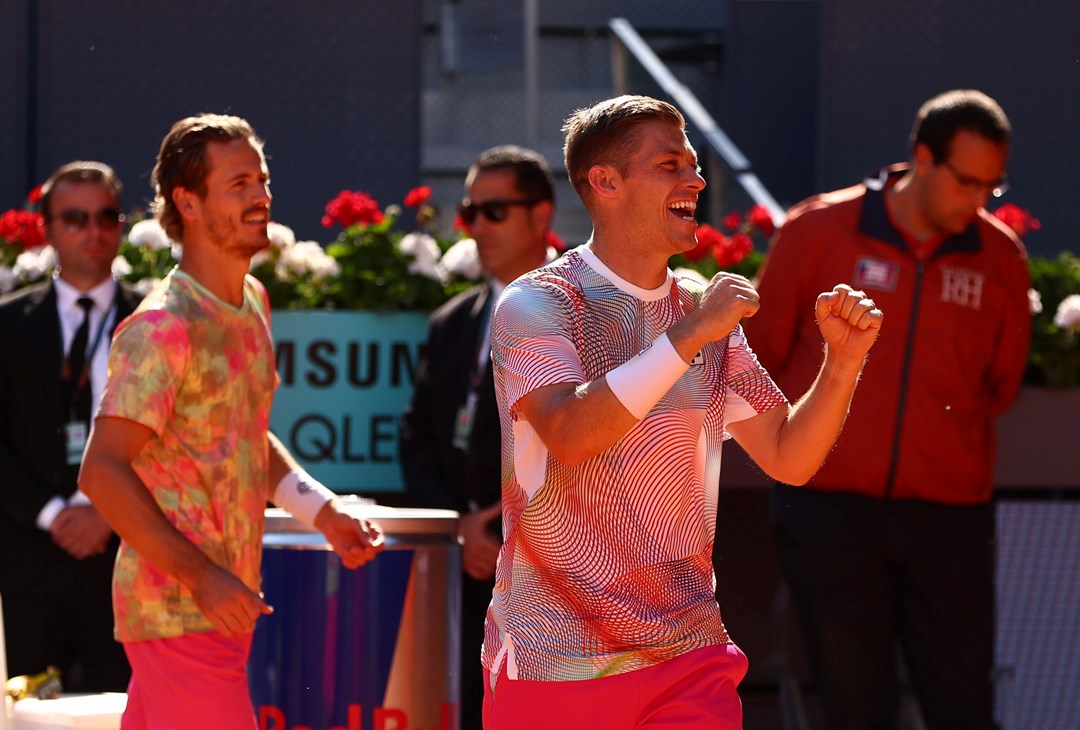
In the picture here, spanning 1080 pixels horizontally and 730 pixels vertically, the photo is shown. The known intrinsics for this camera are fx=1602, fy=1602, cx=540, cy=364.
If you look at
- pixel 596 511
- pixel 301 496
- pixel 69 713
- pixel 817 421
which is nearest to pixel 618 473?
pixel 596 511

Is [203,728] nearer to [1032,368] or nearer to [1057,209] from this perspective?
[1032,368]

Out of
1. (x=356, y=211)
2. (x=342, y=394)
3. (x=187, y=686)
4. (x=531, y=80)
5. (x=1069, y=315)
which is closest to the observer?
(x=187, y=686)

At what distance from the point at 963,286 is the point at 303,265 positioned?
2408mm

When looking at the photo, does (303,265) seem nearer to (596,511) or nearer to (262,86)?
(262,86)

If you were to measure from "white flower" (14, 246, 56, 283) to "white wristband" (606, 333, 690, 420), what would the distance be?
396 cm

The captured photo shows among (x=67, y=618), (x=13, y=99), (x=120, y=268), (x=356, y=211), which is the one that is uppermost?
(x=13, y=99)

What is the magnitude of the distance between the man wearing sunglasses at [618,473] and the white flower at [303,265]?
10.2 feet

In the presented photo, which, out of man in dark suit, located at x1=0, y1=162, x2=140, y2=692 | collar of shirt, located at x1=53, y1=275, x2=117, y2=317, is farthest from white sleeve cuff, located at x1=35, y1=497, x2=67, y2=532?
collar of shirt, located at x1=53, y1=275, x2=117, y2=317

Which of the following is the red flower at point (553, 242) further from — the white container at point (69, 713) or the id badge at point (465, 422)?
the white container at point (69, 713)

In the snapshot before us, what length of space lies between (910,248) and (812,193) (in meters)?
6.06

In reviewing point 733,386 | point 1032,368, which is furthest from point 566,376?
point 1032,368

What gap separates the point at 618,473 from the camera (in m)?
2.82

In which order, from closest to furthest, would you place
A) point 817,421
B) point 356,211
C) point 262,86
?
point 817,421
point 356,211
point 262,86

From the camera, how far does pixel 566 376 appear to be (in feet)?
8.94
